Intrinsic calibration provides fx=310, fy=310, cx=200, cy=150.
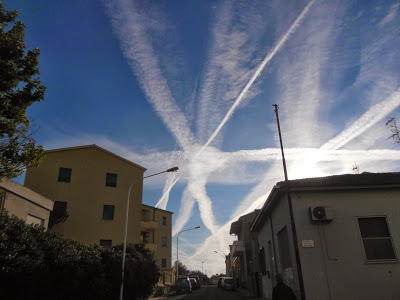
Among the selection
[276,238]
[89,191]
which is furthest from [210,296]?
[89,191]

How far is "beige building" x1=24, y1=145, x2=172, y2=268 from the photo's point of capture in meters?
28.6

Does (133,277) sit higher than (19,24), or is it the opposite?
(19,24)

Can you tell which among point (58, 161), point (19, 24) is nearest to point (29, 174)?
point (58, 161)

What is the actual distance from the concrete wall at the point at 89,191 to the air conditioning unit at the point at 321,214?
22.7 meters

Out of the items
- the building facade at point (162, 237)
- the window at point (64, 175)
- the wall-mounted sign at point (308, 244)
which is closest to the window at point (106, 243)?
the window at point (64, 175)

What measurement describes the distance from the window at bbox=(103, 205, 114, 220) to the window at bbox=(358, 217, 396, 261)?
23911 millimetres

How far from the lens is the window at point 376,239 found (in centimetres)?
1084

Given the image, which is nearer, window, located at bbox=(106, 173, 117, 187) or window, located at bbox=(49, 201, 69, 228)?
window, located at bbox=(49, 201, 69, 228)

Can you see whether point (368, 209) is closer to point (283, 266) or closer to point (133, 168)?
point (283, 266)

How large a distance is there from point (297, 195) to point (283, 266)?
397 cm

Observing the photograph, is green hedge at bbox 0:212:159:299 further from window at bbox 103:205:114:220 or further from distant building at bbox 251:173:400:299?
window at bbox 103:205:114:220

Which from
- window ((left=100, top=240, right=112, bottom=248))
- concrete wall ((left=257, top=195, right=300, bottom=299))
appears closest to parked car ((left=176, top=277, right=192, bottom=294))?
window ((left=100, top=240, right=112, bottom=248))

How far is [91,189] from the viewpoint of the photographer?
3002cm

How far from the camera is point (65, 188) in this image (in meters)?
29.1
